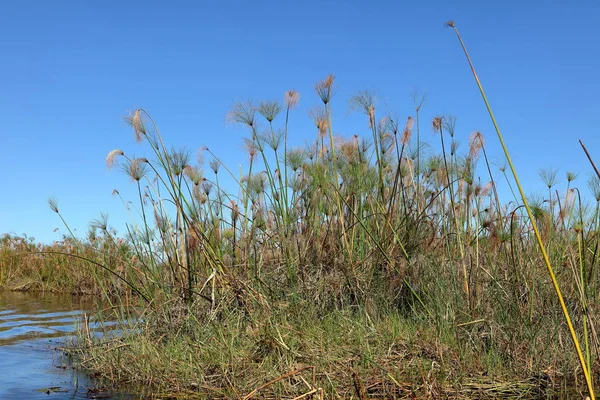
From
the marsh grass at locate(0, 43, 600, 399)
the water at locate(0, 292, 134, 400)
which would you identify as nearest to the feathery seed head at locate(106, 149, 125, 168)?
the marsh grass at locate(0, 43, 600, 399)

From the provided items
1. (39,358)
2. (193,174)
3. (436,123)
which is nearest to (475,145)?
(436,123)

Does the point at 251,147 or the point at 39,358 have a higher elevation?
the point at 251,147

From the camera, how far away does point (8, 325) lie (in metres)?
5.76

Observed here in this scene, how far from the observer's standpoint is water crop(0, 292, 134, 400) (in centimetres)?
319

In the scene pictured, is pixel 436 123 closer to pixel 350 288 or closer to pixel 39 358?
pixel 350 288

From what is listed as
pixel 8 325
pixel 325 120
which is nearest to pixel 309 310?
pixel 325 120

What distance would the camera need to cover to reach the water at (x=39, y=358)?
10.5 ft

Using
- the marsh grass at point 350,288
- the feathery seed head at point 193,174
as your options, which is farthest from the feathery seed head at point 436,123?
the feathery seed head at point 193,174

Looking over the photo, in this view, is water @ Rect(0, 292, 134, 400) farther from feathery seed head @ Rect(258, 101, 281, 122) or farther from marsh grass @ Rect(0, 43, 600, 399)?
feathery seed head @ Rect(258, 101, 281, 122)

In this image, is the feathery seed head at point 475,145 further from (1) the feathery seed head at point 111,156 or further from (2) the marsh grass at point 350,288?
(1) the feathery seed head at point 111,156

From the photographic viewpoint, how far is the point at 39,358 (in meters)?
4.23

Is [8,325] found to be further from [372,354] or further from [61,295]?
[372,354]

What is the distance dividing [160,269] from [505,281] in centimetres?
268

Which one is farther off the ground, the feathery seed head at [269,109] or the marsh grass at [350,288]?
the feathery seed head at [269,109]
